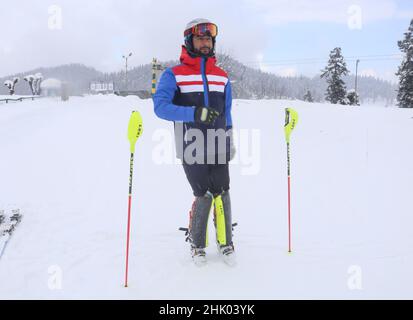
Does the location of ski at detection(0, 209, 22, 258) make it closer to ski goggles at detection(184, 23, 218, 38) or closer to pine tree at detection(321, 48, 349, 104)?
ski goggles at detection(184, 23, 218, 38)

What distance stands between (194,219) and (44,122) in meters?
11.1

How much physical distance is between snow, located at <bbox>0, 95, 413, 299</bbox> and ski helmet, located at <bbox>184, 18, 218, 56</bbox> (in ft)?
7.82

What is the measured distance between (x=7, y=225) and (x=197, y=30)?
359 cm

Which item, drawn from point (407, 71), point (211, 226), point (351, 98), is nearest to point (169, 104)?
point (211, 226)

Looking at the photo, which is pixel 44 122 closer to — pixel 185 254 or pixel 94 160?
pixel 94 160

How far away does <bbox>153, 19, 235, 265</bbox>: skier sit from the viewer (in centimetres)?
398

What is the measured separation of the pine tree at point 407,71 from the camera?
119ft

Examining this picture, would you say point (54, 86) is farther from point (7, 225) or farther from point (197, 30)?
point (197, 30)

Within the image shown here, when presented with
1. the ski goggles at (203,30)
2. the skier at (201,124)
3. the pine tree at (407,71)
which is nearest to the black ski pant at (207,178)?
the skier at (201,124)

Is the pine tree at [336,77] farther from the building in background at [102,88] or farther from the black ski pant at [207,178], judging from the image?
the black ski pant at [207,178]

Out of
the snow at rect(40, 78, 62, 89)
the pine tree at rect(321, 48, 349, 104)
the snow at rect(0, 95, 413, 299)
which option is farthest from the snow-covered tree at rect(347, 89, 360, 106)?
the snow at rect(0, 95, 413, 299)

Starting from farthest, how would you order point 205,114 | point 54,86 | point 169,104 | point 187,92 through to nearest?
1. point 54,86
2. point 187,92
3. point 169,104
4. point 205,114

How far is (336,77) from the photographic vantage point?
147 feet
